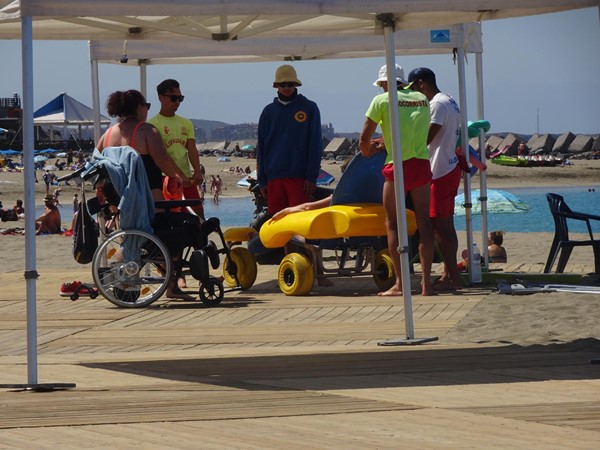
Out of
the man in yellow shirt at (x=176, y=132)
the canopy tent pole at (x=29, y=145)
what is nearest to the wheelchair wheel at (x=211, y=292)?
the man in yellow shirt at (x=176, y=132)

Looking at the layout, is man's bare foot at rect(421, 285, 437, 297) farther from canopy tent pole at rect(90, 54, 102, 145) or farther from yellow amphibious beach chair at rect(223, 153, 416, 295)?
canopy tent pole at rect(90, 54, 102, 145)

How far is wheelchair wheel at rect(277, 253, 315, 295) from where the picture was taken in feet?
34.3

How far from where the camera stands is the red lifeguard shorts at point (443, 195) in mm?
10430

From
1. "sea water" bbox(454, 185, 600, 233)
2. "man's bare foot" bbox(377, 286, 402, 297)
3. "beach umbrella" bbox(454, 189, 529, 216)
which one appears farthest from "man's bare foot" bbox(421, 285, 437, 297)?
"sea water" bbox(454, 185, 600, 233)

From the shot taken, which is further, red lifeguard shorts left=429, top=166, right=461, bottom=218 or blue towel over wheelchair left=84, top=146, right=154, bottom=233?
red lifeguard shorts left=429, top=166, right=461, bottom=218

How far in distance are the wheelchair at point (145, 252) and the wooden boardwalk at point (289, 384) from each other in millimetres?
359

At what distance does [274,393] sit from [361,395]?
0.39 m

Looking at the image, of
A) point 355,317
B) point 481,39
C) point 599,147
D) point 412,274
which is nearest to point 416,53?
point 481,39

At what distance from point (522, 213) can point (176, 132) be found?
3257 centimetres

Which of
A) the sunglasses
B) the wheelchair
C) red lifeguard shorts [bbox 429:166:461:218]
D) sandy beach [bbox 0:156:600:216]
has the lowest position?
the wheelchair

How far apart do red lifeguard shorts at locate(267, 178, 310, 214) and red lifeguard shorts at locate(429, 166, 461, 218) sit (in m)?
1.18

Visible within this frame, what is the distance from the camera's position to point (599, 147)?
118 m

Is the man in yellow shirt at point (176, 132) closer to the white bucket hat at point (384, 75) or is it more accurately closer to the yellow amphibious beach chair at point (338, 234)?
the yellow amphibious beach chair at point (338, 234)

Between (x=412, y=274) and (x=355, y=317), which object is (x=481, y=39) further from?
(x=355, y=317)
